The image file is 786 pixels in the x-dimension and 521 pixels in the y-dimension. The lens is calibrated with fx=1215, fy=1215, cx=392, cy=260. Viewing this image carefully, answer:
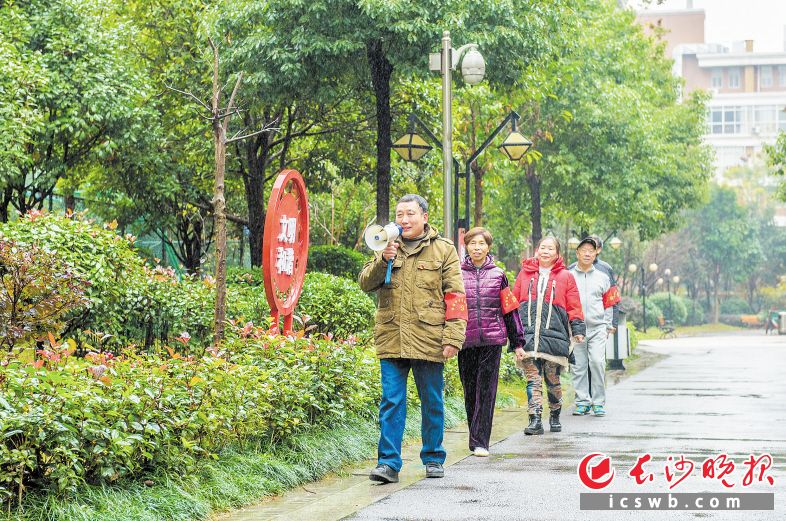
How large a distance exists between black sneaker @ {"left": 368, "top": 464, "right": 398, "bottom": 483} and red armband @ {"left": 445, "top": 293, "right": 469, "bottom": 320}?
1015 mm

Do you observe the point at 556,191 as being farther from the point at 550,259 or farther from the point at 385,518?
the point at 385,518

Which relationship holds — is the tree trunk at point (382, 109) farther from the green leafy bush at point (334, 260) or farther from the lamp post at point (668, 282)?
the lamp post at point (668, 282)

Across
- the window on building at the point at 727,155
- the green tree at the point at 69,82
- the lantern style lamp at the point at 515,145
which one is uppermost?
the window on building at the point at 727,155

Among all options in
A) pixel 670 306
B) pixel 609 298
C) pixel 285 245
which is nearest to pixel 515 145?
pixel 609 298

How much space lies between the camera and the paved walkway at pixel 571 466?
640 cm

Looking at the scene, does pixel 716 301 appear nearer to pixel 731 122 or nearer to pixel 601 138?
pixel 731 122

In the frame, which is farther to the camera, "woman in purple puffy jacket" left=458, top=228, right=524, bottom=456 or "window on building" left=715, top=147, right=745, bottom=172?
"window on building" left=715, top=147, right=745, bottom=172

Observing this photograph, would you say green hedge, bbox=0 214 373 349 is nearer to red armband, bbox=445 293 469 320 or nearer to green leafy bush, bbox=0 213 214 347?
green leafy bush, bbox=0 213 214 347

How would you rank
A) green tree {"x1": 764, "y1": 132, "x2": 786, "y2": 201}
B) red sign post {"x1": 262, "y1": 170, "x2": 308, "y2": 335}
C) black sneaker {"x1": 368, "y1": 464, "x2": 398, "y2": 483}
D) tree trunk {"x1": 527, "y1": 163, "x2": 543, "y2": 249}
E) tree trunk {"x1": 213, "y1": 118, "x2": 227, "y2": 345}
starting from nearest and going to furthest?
black sneaker {"x1": 368, "y1": 464, "x2": 398, "y2": 483}, tree trunk {"x1": 213, "y1": 118, "x2": 227, "y2": 345}, red sign post {"x1": 262, "y1": 170, "x2": 308, "y2": 335}, green tree {"x1": 764, "y1": 132, "x2": 786, "y2": 201}, tree trunk {"x1": 527, "y1": 163, "x2": 543, "y2": 249}

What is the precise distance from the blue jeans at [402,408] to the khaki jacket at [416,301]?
0.13 m

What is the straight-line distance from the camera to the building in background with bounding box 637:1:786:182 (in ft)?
384

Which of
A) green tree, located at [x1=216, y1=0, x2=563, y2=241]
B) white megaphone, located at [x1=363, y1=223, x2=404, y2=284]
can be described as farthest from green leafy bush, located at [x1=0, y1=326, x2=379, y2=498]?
green tree, located at [x1=216, y1=0, x2=563, y2=241]

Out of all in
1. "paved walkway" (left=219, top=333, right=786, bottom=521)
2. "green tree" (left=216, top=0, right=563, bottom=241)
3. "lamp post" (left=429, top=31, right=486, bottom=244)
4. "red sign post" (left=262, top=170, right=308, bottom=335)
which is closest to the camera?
"paved walkway" (left=219, top=333, right=786, bottom=521)

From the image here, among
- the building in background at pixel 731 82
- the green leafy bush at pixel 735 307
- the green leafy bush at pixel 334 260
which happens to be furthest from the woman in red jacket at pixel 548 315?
the building in background at pixel 731 82
